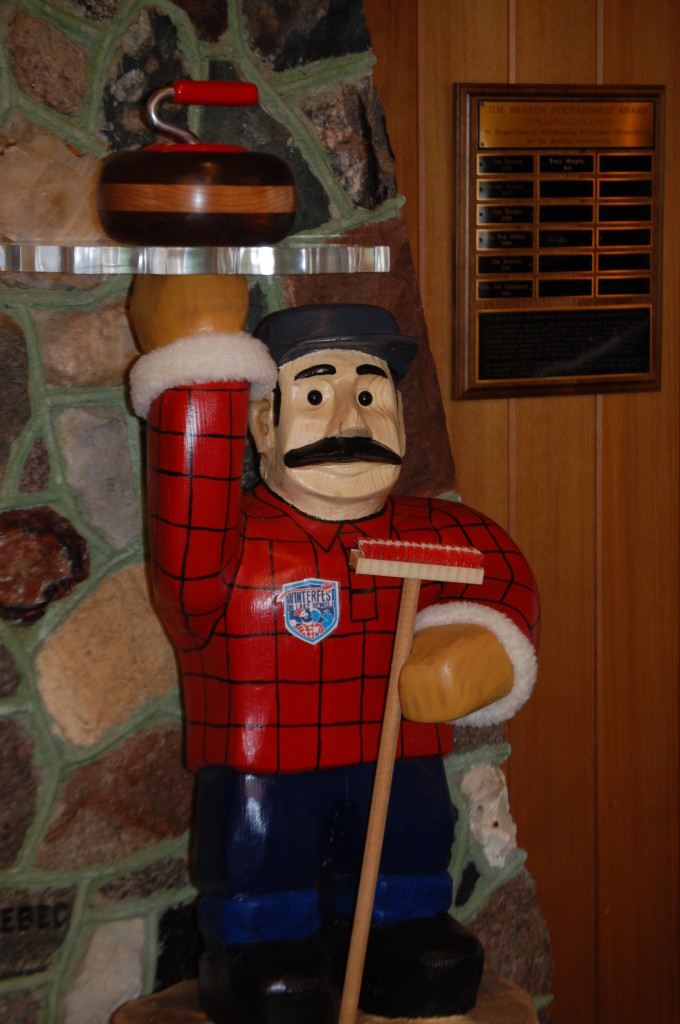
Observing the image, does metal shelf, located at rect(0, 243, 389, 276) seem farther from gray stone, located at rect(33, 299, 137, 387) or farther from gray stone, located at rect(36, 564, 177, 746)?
gray stone, located at rect(36, 564, 177, 746)

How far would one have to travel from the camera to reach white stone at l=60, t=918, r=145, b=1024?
141 centimetres

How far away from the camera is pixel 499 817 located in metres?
1.56

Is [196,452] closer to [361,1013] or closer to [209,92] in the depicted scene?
[209,92]

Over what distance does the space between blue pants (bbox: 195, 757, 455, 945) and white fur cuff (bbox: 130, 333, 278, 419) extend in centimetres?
41

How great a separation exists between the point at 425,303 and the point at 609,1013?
124cm

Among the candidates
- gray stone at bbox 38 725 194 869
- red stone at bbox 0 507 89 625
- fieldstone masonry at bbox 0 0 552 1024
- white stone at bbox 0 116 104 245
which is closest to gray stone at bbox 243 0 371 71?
fieldstone masonry at bbox 0 0 552 1024

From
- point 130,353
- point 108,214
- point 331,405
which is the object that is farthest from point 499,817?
point 108,214

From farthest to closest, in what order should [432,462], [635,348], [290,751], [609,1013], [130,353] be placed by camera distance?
[609,1013]
[635,348]
[432,462]
[130,353]
[290,751]

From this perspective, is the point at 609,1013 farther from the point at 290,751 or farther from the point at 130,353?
the point at 130,353

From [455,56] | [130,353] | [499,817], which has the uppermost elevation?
[455,56]

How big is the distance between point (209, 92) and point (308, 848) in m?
0.76

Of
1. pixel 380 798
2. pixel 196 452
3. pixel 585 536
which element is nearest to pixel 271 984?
pixel 380 798

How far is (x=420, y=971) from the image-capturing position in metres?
1.22

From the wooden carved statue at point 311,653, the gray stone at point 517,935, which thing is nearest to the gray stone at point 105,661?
the wooden carved statue at point 311,653
